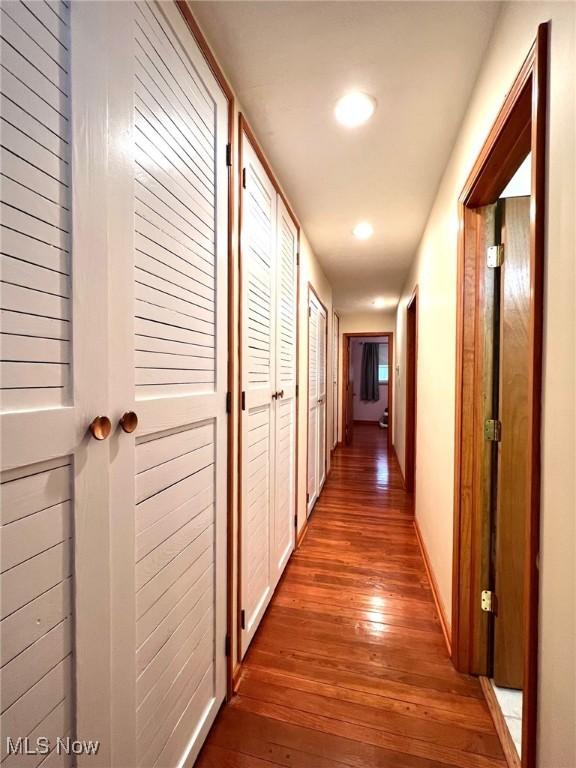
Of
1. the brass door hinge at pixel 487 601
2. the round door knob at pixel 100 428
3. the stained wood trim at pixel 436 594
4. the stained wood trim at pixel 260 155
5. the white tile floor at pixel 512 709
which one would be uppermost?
the stained wood trim at pixel 260 155

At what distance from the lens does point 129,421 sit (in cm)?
71

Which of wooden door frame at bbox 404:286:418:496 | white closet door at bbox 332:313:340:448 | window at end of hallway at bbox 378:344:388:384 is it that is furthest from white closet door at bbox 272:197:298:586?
window at end of hallway at bbox 378:344:388:384

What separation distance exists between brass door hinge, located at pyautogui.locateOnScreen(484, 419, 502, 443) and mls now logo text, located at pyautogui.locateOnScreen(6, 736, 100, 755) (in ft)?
4.87

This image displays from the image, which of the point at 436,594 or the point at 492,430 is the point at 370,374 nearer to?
the point at 436,594

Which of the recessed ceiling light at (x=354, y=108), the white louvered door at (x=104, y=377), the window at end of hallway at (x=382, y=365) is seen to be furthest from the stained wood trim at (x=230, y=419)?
the window at end of hallway at (x=382, y=365)

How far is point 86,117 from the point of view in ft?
1.96

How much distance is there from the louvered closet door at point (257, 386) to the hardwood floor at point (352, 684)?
0.70 ft

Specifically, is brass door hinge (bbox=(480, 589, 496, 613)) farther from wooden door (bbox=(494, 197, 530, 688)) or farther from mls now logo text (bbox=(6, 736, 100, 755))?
mls now logo text (bbox=(6, 736, 100, 755))

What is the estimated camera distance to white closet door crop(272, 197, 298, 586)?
1.92 metres

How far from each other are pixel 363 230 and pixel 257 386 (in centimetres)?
181

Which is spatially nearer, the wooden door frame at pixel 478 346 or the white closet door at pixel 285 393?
the wooden door frame at pixel 478 346

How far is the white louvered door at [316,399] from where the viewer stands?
3.02 metres

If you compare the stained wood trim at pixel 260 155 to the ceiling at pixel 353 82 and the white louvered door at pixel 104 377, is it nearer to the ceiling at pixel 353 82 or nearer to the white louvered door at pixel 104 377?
the ceiling at pixel 353 82

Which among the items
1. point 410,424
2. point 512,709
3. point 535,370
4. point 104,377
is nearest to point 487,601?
point 512,709
